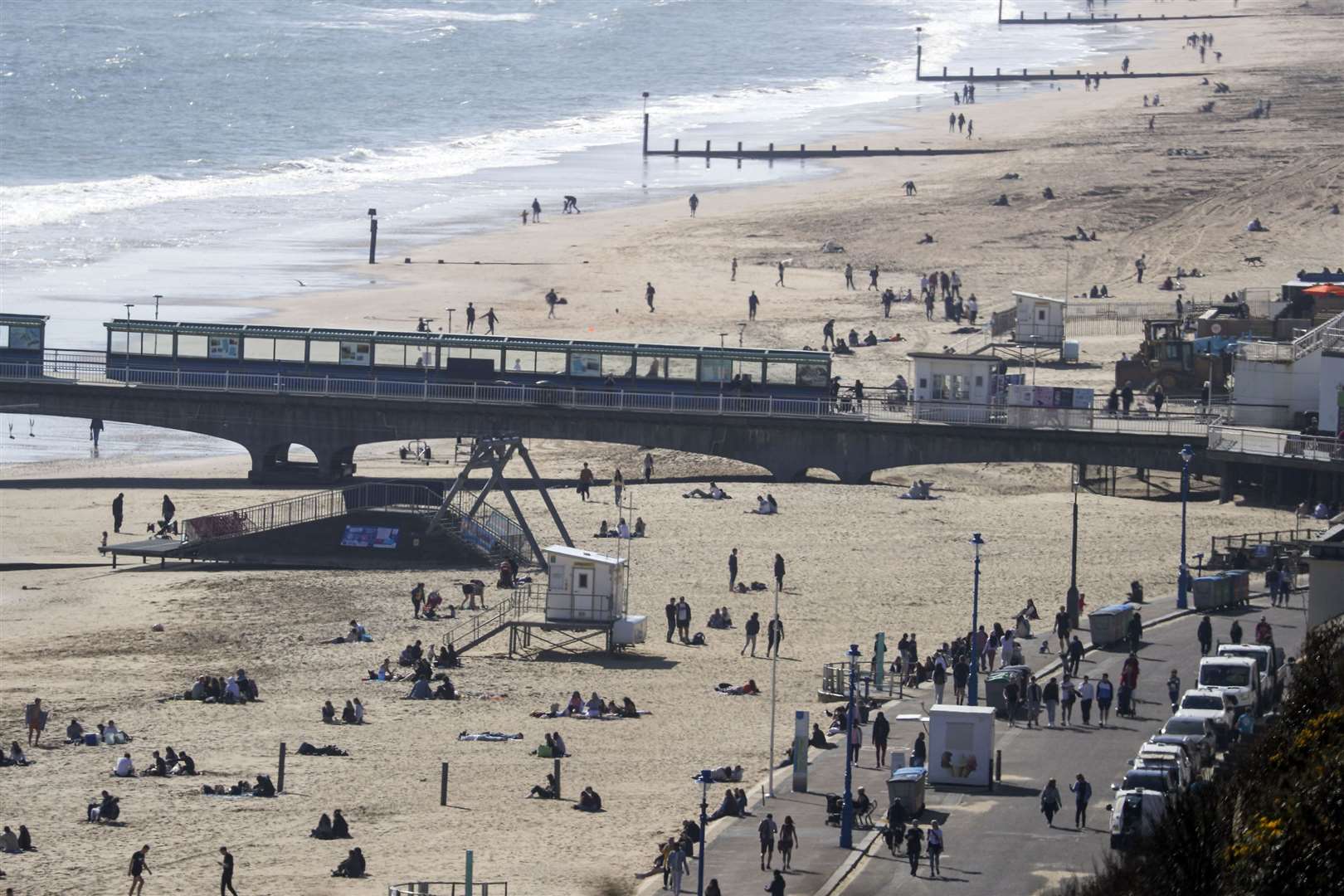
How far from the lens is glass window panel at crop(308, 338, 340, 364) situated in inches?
2238

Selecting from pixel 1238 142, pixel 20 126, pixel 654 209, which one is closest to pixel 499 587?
pixel 654 209

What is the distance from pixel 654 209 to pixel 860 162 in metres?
13.2

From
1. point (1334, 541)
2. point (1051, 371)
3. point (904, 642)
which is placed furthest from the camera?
point (1051, 371)

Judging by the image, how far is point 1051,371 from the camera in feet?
205

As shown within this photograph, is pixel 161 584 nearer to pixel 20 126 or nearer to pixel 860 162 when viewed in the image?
pixel 860 162

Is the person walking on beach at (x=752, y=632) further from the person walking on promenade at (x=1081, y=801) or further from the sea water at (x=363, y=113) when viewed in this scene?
the sea water at (x=363, y=113)

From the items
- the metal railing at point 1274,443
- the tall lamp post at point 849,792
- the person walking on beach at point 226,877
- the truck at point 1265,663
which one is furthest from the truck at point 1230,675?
the metal railing at point 1274,443

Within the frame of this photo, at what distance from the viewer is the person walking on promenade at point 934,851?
92.3ft

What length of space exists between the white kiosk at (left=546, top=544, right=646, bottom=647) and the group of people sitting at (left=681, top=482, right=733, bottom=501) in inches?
449

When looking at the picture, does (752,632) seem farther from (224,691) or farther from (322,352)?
(322,352)

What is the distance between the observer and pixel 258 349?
56875 mm

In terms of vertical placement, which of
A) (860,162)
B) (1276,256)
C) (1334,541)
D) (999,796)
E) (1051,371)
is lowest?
(999,796)

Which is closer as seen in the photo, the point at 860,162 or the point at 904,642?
the point at 904,642

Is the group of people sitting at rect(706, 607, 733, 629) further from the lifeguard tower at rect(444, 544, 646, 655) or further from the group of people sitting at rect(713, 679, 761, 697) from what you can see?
the group of people sitting at rect(713, 679, 761, 697)
